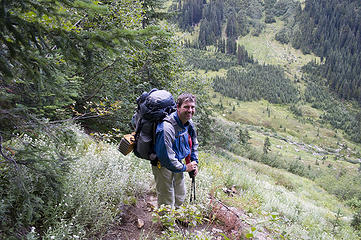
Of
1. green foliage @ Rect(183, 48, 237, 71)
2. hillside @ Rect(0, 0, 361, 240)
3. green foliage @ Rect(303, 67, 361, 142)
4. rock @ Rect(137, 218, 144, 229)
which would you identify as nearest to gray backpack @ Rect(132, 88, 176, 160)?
hillside @ Rect(0, 0, 361, 240)

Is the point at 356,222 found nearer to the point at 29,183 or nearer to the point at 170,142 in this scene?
the point at 170,142

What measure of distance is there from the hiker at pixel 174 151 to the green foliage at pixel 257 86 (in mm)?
74965

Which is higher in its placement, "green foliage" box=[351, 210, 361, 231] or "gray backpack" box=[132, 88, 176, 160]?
"gray backpack" box=[132, 88, 176, 160]

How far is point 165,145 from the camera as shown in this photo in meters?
2.71

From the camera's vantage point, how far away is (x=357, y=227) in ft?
26.7

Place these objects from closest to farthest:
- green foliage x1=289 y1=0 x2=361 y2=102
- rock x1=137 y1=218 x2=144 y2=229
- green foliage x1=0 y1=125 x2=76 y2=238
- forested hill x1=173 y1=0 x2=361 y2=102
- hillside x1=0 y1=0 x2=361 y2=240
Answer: hillside x1=0 y1=0 x2=361 y2=240, green foliage x1=0 y1=125 x2=76 y2=238, rock x1=137 y1=218 x2=144 y2=229, green foliage x1=289 y1=0 x2=361 y2=102, forested hill x1=173 y1=0 x2=361 y2=102

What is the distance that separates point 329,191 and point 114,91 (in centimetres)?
2040

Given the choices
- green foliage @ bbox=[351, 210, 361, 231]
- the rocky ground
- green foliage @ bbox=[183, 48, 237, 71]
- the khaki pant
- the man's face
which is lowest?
green foliage @ bbox=[183, 48, 237, 71]

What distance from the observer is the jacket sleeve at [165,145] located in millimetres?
2723

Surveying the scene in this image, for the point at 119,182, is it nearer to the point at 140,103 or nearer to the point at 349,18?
the point at 140,103

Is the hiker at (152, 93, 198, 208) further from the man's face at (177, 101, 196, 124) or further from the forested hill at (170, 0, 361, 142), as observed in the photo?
the forested hill at (170, 0, 361, 142)

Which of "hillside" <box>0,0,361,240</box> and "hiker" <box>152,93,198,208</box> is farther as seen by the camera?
"hiker" <box>152,93,198,208</box>

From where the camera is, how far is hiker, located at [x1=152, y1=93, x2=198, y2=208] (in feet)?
9.02

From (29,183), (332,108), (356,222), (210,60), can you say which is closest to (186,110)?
(29,183)
